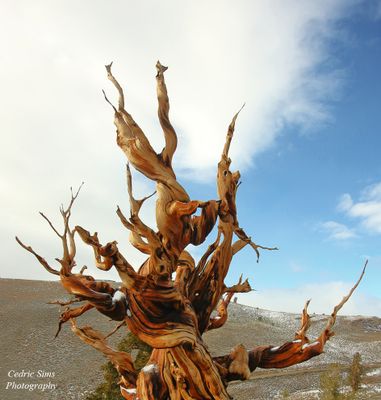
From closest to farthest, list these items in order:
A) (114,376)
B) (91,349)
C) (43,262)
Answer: (43,262)
(114,376)
(91,349)

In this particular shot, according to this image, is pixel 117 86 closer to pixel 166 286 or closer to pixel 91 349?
pixel 166 286

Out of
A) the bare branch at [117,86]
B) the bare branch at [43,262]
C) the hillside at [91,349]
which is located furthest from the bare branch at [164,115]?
the hillside at [91,349]

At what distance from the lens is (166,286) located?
4625mm

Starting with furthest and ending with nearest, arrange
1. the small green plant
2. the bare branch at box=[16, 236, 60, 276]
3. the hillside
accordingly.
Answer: the hillside, the small green plant, the bare branch at box=[16, 236, 60, 276]

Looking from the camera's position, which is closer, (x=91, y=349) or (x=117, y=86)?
(x=117, y=86)

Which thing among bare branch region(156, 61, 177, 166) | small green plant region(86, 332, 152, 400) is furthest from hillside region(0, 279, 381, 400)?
bare branch region(156, 61, 177, 166)

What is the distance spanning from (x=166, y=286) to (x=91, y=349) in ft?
96.9

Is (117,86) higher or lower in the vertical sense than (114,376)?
higher

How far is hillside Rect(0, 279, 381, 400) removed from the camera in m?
24.3

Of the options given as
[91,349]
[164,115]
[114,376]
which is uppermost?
[91,349]

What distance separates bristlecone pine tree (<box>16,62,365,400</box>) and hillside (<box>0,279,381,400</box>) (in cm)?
969

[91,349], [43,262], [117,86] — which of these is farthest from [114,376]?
[91,349]

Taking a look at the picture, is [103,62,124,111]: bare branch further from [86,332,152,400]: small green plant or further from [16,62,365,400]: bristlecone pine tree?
[86,332,152,400]: small green plant

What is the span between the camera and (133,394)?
17.1 ft
